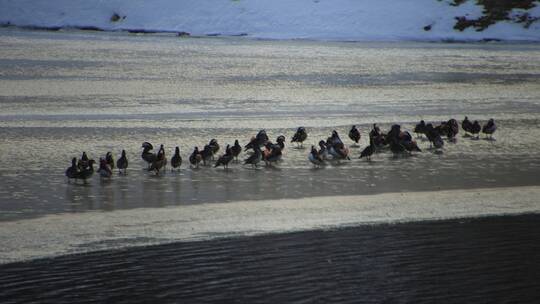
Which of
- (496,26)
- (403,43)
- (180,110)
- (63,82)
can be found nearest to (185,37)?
(403,43)

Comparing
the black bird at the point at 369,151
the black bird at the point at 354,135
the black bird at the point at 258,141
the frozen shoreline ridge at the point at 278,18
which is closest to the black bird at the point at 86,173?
the black bird at the point at 258,141

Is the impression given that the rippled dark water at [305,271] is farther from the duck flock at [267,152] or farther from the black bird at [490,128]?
the black bird at [490,128]

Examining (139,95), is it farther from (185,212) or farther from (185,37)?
(185,37)

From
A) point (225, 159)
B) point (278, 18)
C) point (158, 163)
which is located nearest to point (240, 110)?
point (225, 159)

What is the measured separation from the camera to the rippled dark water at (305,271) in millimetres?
8781

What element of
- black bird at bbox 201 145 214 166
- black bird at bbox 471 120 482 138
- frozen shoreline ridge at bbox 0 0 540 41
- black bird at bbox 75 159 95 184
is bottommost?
black bird at bbox 75 159 95 184

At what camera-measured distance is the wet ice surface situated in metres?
13.8

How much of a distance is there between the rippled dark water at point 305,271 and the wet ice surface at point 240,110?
7.48 feet

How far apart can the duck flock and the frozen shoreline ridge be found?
30.1 metres

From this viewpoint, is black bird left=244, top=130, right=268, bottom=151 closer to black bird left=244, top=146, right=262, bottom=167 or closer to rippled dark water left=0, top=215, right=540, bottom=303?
black bird left=244, top=146, right=262, bottom=167

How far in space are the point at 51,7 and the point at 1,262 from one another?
46740mm

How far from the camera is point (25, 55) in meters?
35.0

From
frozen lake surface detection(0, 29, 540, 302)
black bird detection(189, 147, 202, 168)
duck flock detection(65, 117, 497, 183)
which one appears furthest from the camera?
black bird detection(189, 147, 202, 168)

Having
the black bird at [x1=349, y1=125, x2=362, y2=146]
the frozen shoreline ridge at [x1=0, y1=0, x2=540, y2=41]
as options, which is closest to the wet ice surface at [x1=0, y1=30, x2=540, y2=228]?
the black bird at [x1=349, y1=125, x2=362, y2=146]
